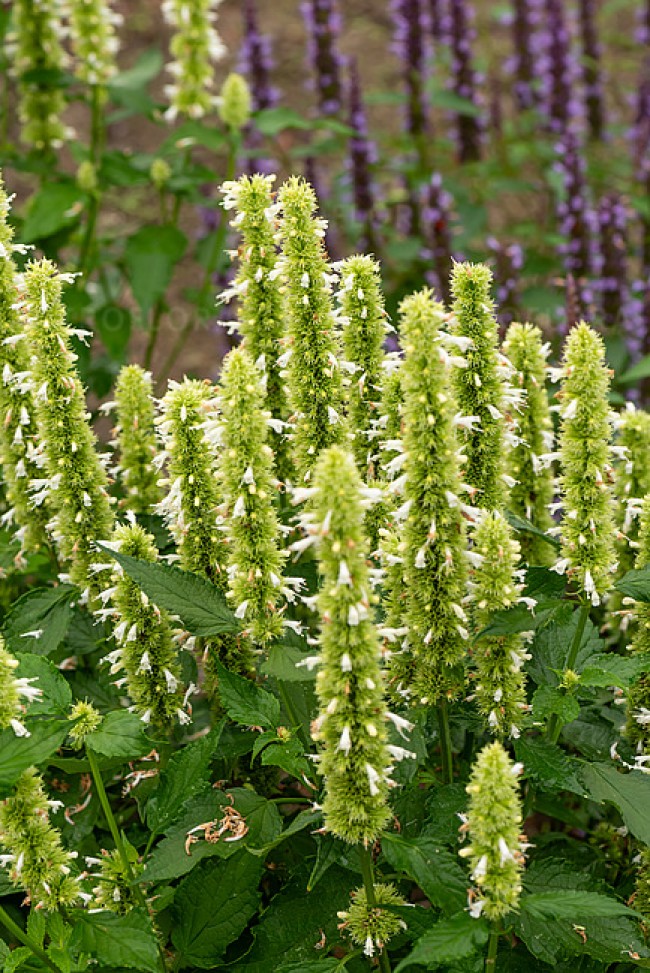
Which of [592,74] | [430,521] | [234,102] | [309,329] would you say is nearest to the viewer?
[430,521]

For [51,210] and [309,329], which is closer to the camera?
[309,329]

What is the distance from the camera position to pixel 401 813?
2.77 meters

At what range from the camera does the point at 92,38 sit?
564cm

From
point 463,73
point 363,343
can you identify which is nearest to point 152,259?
point 363,343

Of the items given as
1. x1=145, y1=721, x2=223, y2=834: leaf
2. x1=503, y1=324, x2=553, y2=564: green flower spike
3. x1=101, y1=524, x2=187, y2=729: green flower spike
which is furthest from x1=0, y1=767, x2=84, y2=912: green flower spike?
x1=503, y1=324, x2=553, y2=564: green flower spike

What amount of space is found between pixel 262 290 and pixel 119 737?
121 cm

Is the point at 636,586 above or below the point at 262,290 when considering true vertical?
below

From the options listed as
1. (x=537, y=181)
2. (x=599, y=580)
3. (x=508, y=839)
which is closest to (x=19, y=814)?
(x=508, y=839)

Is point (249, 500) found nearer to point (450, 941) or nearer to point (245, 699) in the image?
point (245, 699)

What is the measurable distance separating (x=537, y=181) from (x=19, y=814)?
8.83 metres

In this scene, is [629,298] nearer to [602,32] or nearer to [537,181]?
[537,181]

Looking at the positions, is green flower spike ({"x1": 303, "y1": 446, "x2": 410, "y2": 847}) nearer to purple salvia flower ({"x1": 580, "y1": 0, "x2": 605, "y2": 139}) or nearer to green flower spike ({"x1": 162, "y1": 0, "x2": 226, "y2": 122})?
green flower spike ({"x1": 162, "y1": 0, "x2": 226, "y2": 122})

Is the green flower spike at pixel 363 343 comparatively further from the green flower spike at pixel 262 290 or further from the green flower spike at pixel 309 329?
the green flower spike at pixel 262 290

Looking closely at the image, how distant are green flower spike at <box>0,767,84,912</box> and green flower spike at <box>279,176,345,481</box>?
3.17 ft
